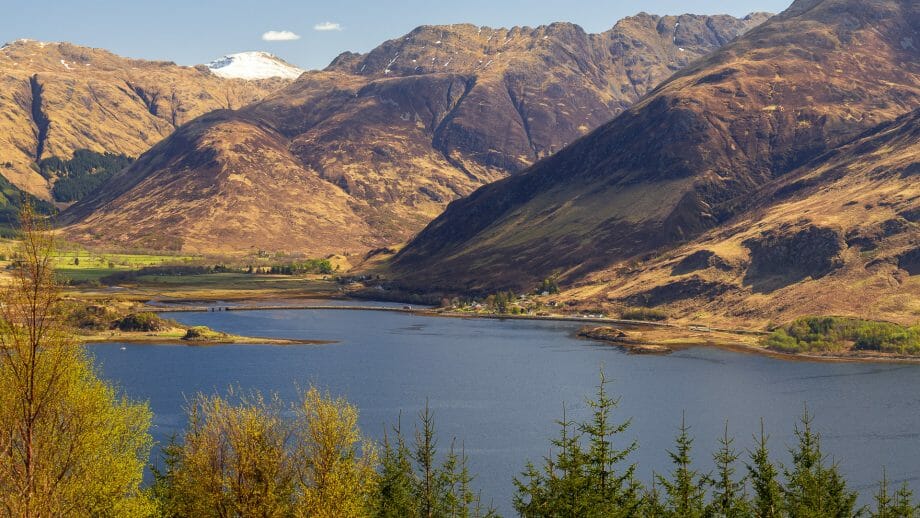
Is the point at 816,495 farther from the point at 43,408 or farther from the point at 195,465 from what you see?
the point at 43,408

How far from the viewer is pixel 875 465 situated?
12794cm

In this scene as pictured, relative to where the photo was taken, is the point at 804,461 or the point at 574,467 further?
the point at 804,461

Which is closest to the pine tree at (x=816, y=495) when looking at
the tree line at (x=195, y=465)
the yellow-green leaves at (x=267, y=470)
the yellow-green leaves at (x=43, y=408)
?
the tree line at (x=195, y=465)

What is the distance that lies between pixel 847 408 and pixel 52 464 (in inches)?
5768

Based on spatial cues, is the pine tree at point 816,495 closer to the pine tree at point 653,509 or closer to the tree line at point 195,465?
the tree line at point 195,465

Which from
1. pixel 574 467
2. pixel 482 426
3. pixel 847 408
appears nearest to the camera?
pixel 574 467

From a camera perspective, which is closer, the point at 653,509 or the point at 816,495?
the point at 653,509

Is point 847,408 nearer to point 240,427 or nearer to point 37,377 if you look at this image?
point 240,427

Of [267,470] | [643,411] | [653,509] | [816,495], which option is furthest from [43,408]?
[643,411]

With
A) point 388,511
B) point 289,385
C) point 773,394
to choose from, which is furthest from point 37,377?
point 773,394

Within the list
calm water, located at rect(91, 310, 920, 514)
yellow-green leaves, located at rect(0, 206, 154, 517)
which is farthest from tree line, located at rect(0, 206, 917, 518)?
calm water, located at rect(91, 310, 920, 514)

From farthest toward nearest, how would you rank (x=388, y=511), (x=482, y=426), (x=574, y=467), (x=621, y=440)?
(x=482, y=426), (x=621, y=440), (x=388, y=511), (x=574, y=467)

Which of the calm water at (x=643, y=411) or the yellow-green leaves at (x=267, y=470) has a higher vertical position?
the yellow-green leaves at (x=267, y=470)

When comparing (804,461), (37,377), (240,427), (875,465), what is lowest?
(875,465)
